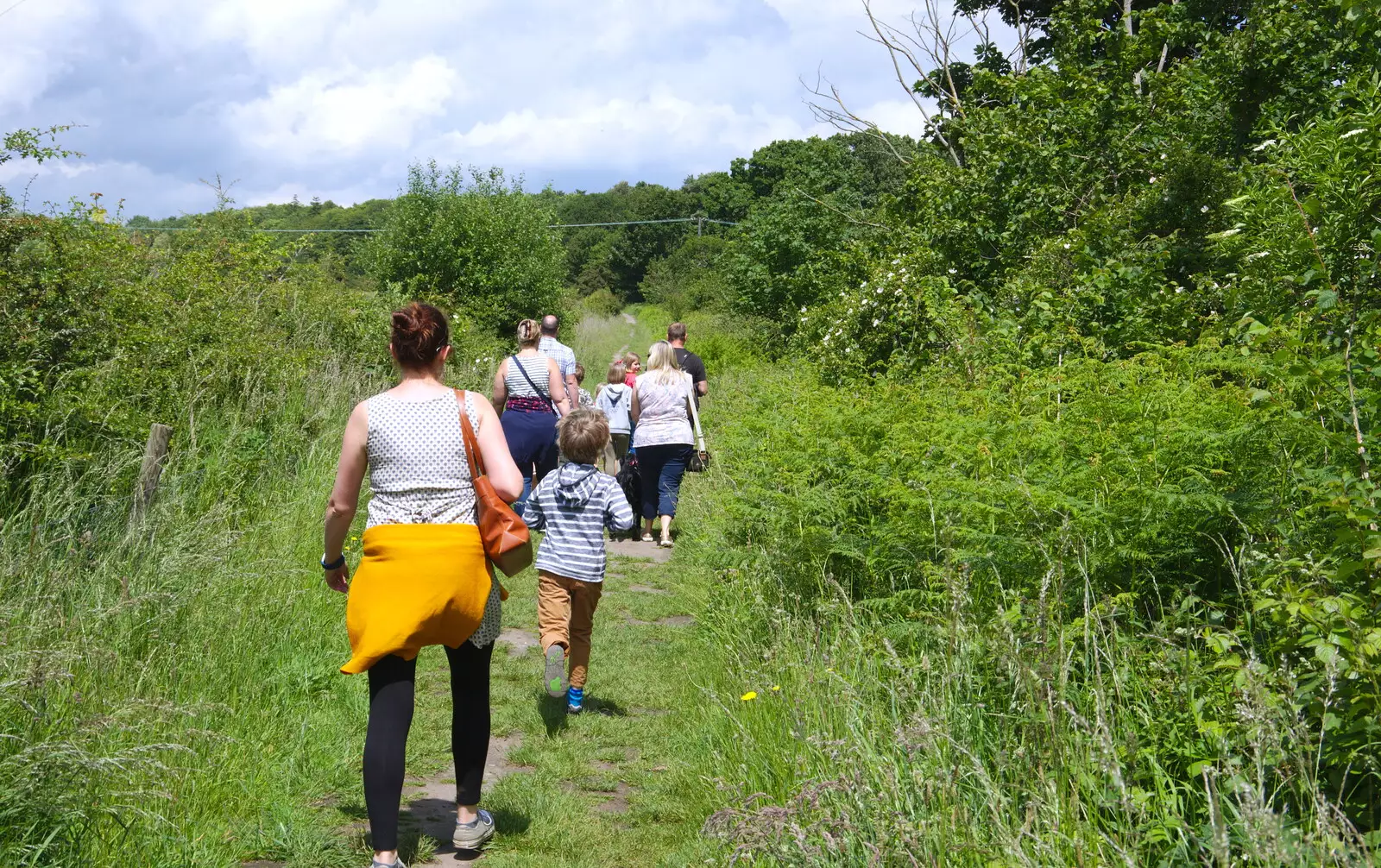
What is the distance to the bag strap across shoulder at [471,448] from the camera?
3.73m

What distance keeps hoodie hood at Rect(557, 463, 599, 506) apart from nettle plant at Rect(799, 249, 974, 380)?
16.1 feet

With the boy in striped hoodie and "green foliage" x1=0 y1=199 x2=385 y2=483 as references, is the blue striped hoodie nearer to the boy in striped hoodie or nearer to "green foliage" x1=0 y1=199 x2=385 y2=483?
the boy in striped hoodie

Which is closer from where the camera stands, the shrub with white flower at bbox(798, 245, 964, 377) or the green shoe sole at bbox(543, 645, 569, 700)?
the green shoe sole at bbox(543, 645, 569, 700)

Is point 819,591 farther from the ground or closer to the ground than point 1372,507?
closer to the ground

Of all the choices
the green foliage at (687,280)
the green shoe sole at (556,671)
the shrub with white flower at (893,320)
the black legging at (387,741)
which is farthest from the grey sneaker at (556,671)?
the green foliage at (687,280)

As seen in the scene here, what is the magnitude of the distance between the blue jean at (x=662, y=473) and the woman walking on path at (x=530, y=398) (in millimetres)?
1218

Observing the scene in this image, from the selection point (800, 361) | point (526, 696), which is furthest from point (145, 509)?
point (800, 361)

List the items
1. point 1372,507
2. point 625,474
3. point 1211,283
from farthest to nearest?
point 625,474
point 1211,283
point 1372,507

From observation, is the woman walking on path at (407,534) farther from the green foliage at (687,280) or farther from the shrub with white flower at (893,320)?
the green foliage at (687,280)

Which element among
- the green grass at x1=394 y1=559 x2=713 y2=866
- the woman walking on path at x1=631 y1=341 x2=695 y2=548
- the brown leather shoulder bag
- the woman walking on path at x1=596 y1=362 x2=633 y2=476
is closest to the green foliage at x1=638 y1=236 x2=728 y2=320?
the woman walking on path at x1=596 y1=362 x2=633 y2=476

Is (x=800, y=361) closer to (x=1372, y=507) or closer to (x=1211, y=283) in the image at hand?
(x=1211, y=283)

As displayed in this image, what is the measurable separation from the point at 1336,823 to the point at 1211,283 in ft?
19.5

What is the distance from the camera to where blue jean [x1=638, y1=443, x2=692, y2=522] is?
9.85 meters

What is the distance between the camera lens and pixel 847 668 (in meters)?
4.18
